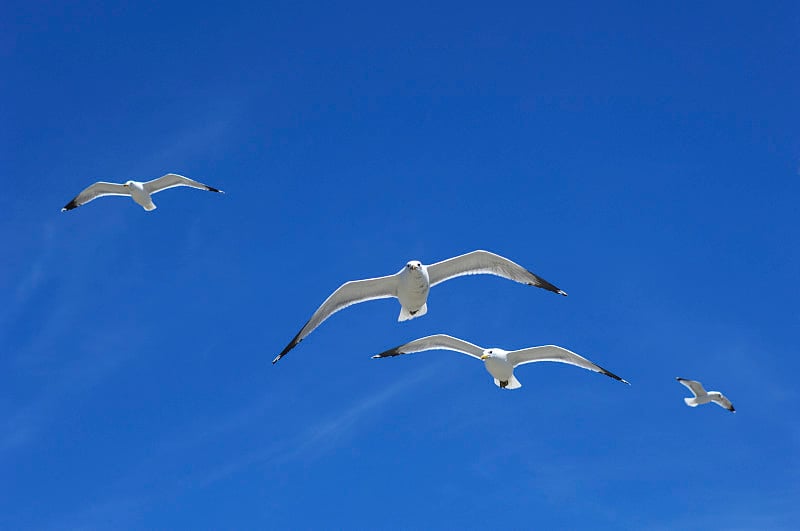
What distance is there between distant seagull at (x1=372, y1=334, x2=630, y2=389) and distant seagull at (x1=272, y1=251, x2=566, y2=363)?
122 inches

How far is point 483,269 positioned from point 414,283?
2341mm

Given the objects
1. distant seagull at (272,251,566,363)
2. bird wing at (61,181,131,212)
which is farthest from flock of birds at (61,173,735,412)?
bird wing at (61,181,131,212)

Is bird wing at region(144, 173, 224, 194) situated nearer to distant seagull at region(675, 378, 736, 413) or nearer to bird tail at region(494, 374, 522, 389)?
bird tail at region(494, 374, 522, 389)

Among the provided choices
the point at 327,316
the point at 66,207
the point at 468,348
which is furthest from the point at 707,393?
the point at 66,207

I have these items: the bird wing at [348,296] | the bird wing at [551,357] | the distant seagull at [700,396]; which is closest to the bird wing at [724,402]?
the distant seagull at [700,396]

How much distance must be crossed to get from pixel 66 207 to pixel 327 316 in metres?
14.9

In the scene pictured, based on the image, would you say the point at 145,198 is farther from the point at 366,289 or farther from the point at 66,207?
the point at 366,289

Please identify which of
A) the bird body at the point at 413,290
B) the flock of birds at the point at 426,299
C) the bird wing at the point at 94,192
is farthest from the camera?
the bird wing at the point at 94,192

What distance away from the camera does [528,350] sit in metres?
24.6

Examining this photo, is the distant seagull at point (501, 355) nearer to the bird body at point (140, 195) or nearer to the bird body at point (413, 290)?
the bird body at point (413, 290)

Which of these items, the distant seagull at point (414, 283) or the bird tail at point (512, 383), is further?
the bird tail at point (512, 383)

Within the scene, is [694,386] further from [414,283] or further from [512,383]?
[414,283]

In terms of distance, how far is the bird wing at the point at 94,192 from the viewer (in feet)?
104

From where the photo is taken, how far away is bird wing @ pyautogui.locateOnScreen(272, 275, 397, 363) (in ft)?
70.1
